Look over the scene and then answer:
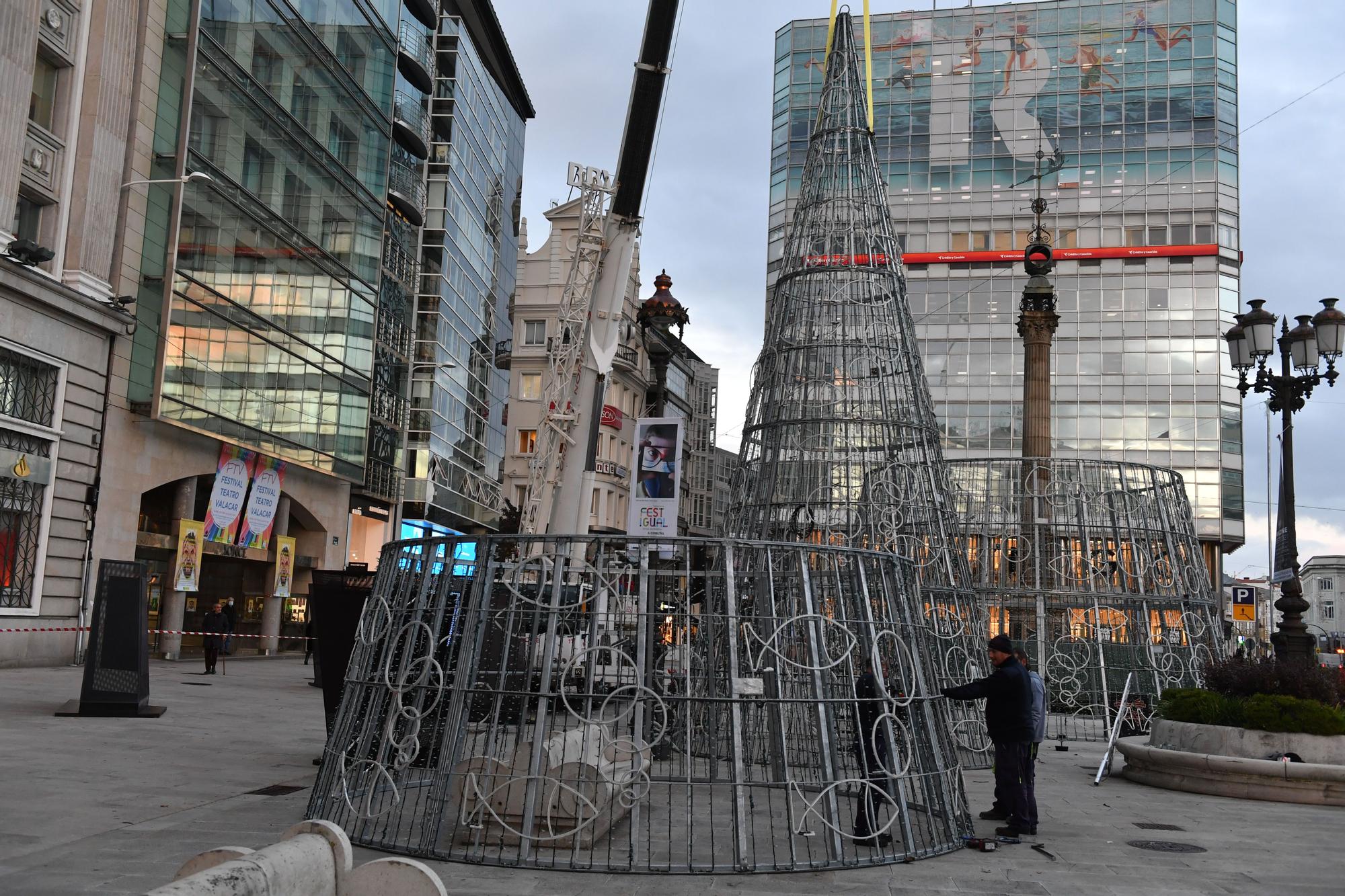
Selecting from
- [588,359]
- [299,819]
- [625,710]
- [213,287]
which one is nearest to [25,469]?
[213,287]

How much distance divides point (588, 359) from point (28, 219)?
14.0 metres

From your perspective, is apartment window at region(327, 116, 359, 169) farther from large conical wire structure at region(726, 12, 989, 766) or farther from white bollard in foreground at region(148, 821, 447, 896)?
white bollard in foreground at region(148, 821, 447, 896)

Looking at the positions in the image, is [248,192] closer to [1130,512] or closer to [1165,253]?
[1130,512]

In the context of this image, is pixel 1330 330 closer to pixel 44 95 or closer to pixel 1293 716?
pixel 1293 716

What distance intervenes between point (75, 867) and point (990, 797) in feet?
27.0

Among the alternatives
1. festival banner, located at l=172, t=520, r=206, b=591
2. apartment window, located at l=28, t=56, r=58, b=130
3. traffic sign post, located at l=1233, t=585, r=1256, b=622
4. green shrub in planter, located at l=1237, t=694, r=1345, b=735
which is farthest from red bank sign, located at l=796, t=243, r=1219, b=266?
green shrub in planter, located at l=1237, t=694, r=1345, b=735

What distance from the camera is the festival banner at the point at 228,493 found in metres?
30.1

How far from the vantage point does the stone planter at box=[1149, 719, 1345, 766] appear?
12117mm

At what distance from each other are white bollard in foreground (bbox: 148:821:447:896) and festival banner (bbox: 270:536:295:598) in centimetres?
2982

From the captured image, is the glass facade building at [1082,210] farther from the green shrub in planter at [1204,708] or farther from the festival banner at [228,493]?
the green shrub in planter at [1204,708]

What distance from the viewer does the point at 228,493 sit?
30672 mm

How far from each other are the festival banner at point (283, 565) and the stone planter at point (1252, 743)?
26401 mm

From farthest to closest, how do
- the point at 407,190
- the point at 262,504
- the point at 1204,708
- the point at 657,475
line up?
the point at 407,190 < the point at 262,504 < the point at 657,475 < the point at 1204,708

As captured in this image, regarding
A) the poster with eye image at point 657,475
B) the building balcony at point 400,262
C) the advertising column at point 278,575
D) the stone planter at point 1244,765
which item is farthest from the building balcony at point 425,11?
the stone planter at point 1244,765
